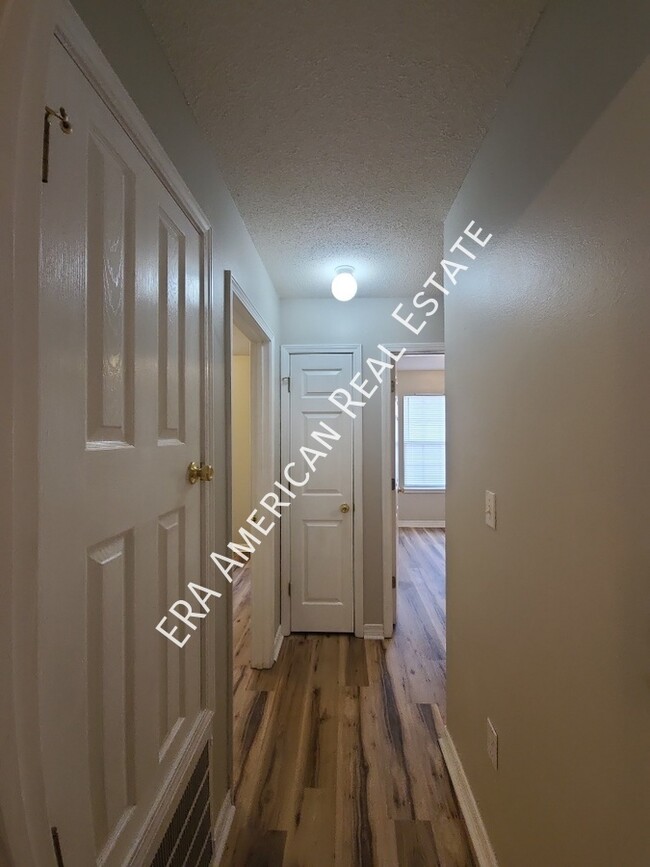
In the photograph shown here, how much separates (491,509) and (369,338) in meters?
1.86

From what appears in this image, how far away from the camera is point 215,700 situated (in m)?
1.43

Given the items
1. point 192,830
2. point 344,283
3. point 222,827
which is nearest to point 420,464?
point 344,283

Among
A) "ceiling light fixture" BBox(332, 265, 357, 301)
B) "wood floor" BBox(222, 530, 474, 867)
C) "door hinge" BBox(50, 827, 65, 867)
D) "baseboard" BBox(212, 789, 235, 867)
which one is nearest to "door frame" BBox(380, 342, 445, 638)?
"wood floor" BBox(222, 530, 474, 867)

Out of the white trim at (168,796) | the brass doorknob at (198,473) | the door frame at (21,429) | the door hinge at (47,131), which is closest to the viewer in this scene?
the door frame at (21,429)

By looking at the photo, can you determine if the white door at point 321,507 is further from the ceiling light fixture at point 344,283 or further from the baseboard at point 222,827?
the baseboard at point 222,827

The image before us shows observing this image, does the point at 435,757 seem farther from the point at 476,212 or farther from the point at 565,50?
the point at 565,50

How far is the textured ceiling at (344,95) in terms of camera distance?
100 centimetres

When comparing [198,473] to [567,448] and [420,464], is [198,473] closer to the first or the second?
A: [567,448]

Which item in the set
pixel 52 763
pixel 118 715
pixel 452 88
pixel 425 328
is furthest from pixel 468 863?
pixel 425 328

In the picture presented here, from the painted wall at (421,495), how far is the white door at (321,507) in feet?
12.7

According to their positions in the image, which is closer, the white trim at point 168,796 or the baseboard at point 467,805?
the white trim at point 168,796

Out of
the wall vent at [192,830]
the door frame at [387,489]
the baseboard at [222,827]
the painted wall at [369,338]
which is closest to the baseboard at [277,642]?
the painted wall at [369,338]

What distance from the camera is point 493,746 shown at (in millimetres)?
1291

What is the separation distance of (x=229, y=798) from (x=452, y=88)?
2470 mm
